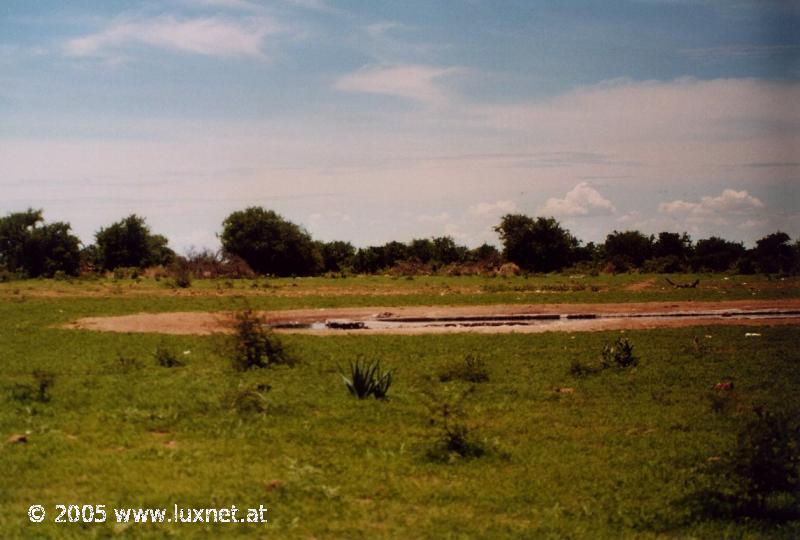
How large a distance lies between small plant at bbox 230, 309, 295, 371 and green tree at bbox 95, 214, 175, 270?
54.1 m

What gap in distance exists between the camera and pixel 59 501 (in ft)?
25.0

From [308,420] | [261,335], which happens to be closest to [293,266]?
[261,335]

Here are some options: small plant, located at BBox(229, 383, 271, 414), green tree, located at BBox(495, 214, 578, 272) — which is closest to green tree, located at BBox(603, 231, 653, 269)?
green tree, located at BBox(495, 214, 578, 272)

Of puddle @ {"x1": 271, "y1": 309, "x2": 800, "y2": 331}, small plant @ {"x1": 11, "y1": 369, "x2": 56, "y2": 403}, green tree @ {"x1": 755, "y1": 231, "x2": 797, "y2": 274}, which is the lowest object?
small plant @ {"x1": 11, "y1": 369, "x2": 56, "y2": 403}

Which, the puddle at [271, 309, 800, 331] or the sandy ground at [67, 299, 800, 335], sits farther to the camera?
the puddle at [271, 309, 800, 331]

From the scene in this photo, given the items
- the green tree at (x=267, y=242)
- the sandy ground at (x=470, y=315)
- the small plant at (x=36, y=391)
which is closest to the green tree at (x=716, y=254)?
the sandy ground at (x=470, y=315)

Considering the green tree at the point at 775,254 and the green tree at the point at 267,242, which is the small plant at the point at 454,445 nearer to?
the green tree at the point at 775,254

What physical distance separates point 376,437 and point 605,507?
3568 millimetres

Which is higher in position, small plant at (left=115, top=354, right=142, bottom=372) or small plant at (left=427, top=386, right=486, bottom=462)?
small plant at (left=115, top=354, right=142, bottom=372)

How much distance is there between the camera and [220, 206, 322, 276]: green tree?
6806 cm

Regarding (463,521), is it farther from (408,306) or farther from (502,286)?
(502,286)

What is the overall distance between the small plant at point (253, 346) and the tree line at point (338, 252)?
41283 mm

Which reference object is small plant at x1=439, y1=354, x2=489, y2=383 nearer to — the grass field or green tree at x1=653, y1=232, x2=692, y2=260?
the grass field

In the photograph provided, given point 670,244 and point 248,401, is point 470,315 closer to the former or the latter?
point 248,401
